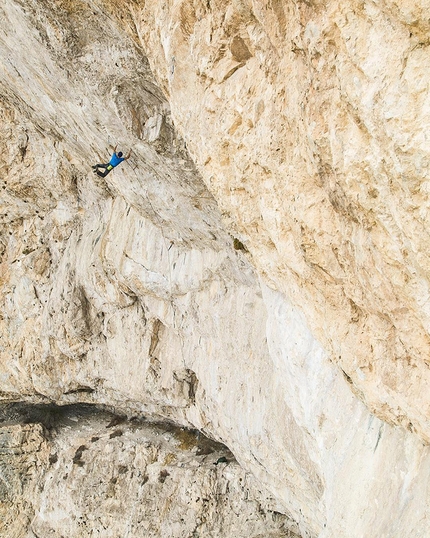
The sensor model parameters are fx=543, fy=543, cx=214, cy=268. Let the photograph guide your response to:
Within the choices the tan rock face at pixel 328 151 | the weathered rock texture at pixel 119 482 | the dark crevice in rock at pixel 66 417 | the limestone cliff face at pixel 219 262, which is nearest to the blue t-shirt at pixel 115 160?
the limestone cliff face at pixel 219 262

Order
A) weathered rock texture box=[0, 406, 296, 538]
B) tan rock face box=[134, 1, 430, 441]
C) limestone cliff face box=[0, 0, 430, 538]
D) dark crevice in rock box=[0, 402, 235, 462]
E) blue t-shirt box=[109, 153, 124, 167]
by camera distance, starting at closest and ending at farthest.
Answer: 1. tan rock face box=[134, 1, 430, 441]
2. limestone cliff face box=[0, 0, 430, 538]
3. blue t-shirt box=[109, 153, 124, 167]
4. weathered rock texture box=[0, 406, 296, 538]
5. dark crevice in rock box=[0, 402, 235, 462]

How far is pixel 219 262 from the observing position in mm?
12547

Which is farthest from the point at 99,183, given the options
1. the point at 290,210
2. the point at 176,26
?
the point at 290,210

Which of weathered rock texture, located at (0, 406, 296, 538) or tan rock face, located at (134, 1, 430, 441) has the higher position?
tan rock face, located at (134, 1, 430, 441)

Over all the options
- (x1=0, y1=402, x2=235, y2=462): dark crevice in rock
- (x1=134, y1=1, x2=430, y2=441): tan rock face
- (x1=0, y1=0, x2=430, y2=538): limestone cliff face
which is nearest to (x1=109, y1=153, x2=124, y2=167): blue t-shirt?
(x1=0, y1=0, x2=430, y2=538): limestone cliff face

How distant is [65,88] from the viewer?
11.4 m

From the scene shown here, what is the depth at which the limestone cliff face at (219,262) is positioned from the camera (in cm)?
466

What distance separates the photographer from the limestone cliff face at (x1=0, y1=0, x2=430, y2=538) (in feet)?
15.3

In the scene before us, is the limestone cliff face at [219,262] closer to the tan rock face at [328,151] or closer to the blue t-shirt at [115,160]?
the tan rock face at [328,151]

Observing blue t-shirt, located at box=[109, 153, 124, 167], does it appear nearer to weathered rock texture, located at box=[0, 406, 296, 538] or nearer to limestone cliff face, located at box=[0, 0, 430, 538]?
limestone cliff face, located at box=[0, 0, 430, 538]

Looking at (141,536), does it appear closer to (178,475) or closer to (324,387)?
(178,475)

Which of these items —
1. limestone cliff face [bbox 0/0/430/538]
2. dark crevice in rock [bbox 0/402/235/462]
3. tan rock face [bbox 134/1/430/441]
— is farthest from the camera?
dark crevice in rock [bbox 0/402/235/462]

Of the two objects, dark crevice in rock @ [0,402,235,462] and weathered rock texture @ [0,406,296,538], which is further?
dark crevice in rock @ [0,402,235,462]

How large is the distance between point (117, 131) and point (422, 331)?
8.14 meters
